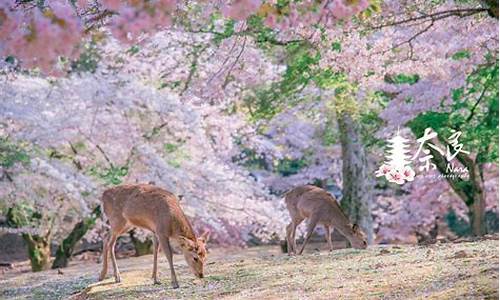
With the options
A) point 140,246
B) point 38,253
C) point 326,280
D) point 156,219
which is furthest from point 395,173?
point 140,246

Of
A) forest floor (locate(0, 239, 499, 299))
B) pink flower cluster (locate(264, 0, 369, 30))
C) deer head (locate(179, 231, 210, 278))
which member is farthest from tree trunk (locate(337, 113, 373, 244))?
pink flower cluster (locate(264, 0, 369, 30))

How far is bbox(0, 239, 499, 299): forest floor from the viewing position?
211 inches

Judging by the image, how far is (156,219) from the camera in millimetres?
7059

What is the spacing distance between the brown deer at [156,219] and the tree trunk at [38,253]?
500 centimetres

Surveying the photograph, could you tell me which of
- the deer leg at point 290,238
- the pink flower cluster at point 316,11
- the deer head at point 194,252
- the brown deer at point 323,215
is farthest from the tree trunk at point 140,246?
the pink flower cluster at point 316,11

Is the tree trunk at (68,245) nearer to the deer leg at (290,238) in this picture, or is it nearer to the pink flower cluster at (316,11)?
the deer leg at (290,238)

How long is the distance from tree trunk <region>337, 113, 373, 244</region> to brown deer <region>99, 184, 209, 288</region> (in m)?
4.87

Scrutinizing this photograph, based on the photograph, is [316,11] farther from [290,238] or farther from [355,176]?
Result: [355,176]

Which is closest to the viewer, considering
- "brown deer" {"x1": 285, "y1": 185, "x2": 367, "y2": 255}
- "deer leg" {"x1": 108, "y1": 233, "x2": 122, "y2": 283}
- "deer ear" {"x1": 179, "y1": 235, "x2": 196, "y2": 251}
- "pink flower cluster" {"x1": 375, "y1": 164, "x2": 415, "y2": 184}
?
"deer ear" {"x1": 179, "y1": 235, "x2": 196, "y2": 251}

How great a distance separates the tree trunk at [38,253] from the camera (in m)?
12.6

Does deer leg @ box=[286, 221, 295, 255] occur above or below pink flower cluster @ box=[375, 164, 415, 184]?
below

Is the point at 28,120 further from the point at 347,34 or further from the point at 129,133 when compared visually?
the point at 347,34

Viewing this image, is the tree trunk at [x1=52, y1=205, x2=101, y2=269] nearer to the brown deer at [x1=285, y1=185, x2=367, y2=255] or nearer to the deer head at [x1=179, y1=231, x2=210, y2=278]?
the brown deer at [x1=285, y1=185, x2=367, y2=255]

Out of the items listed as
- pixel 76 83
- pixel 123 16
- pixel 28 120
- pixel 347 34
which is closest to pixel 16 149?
pixel 28 120
